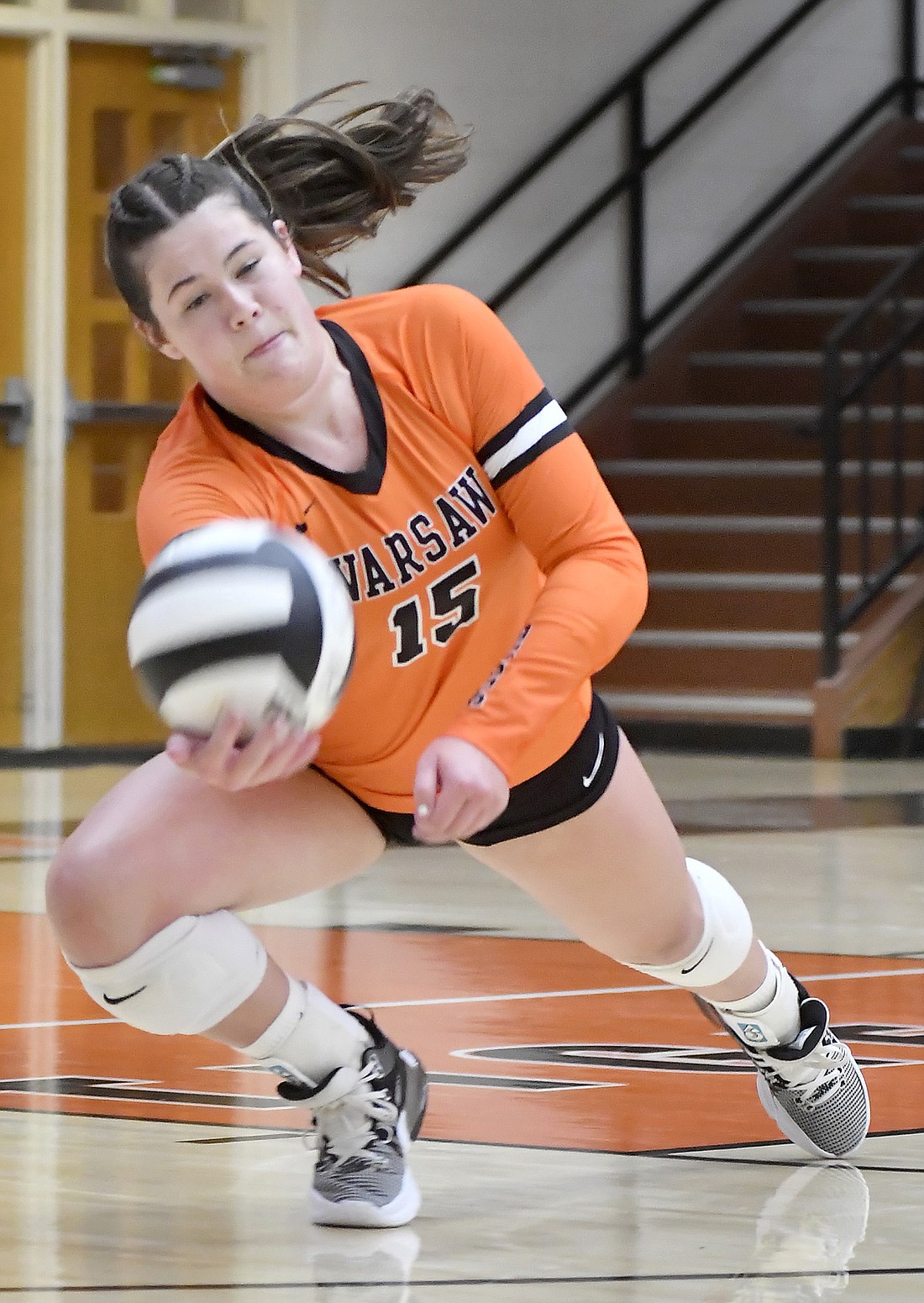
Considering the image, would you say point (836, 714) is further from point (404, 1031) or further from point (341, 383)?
point (341, 383)

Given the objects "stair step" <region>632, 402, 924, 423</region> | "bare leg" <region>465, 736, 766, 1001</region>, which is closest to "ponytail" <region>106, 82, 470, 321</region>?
"bare leg" <region>465, 736, 766, 1001</region>

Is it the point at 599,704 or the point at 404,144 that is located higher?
the point at 404,144

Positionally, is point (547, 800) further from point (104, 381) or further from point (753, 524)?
point (753, 524)

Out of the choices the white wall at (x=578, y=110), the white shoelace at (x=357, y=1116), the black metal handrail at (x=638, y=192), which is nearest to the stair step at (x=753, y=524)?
the black metal handrail at (x=638, y=192)

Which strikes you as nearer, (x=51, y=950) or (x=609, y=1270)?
(x=609, y=1270)

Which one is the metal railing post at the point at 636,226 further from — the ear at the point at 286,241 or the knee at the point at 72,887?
the knee at the point at 72,887

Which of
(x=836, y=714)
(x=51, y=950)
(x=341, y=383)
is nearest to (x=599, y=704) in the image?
(x=341, y=383)

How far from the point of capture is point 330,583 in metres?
2.35

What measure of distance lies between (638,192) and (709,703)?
2375 millimetres

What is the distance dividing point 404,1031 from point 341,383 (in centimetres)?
113

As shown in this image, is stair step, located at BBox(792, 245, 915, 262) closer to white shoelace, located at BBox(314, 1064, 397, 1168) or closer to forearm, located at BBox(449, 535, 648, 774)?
forearm, located at BBox(449, 535, 648, 774)

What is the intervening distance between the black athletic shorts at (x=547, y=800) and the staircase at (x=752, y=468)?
224 inches

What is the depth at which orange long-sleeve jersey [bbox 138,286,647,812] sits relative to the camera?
2.59 metres

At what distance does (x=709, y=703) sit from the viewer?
902 centimetres
